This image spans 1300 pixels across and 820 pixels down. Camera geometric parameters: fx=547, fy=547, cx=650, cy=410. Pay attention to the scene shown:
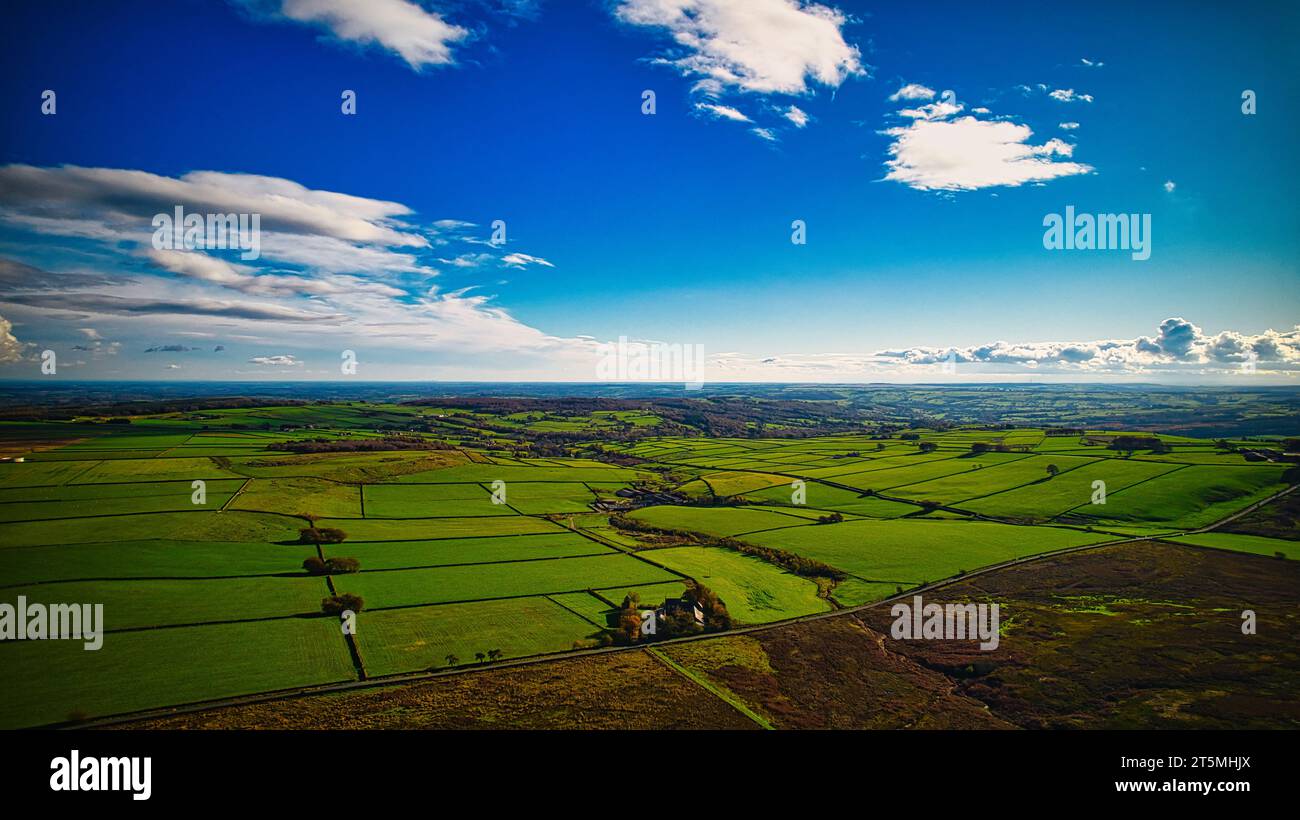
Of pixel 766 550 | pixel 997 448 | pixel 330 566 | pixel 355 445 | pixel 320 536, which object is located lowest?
pixel 766 550

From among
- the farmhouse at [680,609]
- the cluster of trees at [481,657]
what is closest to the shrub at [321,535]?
the cluster of trees at [481,657]

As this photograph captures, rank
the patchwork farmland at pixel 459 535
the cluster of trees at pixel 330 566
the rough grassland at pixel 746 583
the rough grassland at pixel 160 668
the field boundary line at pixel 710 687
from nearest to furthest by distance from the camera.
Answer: the rough grassland at pixel 160 668 → the field boundary line at pixel 710 687 → the patchwork farmland at pixel 459 535 → the rough grassland at pixel 746 583 → the cluster of trees at pixel 330 566

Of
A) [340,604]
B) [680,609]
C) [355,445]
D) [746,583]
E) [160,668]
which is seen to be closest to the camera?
[160,668]

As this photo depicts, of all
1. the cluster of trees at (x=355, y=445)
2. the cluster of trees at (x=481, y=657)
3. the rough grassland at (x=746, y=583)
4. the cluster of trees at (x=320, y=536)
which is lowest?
the rough grassland at (x=746, y=583)

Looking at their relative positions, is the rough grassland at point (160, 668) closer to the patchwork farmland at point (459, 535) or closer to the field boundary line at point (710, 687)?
the patchwork farmland at point (459, 535)

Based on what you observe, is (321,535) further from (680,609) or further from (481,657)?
(680,609)

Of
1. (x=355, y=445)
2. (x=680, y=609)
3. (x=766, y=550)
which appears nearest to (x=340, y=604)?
(x=680, y=609)

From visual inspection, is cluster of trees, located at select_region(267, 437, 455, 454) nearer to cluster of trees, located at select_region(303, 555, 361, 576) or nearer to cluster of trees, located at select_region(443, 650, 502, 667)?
cluster of trees, located at select_region(303, 555, 361, 576)
